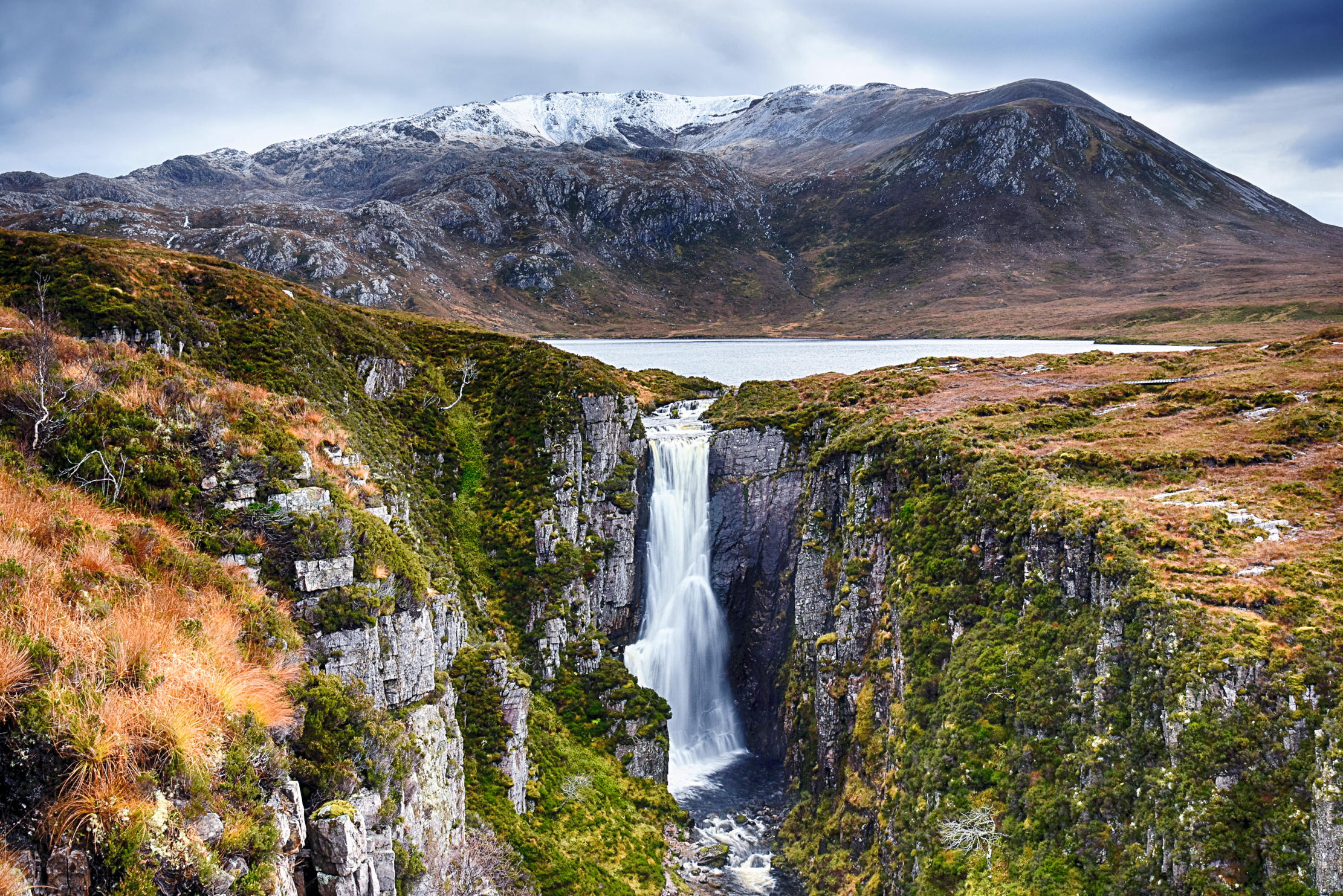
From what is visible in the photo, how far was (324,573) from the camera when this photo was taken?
59.5 feet

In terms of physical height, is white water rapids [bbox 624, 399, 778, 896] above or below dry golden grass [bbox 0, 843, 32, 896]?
below

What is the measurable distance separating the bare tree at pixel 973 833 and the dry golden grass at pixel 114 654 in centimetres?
1986

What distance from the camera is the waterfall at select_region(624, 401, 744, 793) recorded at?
43781 millimetres

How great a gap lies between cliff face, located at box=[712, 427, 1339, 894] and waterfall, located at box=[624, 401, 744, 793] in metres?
4.94

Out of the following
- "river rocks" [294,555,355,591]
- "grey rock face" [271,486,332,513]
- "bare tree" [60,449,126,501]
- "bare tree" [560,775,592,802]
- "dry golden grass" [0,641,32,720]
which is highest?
"bare tree" [60,449,126,501]

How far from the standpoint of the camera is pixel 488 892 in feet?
68.0

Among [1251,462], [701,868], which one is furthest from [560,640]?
[1251,462]

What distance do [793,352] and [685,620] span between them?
378 feet

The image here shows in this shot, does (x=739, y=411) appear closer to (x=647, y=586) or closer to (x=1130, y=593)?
(x=647, y=586)

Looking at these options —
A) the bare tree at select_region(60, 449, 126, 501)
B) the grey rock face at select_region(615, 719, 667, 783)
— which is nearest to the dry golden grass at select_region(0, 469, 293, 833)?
the bare tree at select_region(60, 449, 126, 501)

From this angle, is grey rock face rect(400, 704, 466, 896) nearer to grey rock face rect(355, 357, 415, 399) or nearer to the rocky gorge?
the rocky gorge

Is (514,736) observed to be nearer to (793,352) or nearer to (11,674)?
(11,674)

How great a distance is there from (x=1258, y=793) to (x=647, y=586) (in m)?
35.6

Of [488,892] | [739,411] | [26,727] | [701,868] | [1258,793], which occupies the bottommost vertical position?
[701,868]
